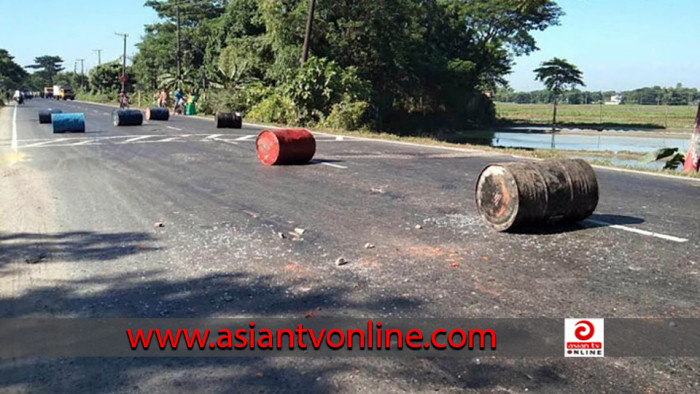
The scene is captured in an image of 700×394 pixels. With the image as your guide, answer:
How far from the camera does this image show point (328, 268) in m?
5.35

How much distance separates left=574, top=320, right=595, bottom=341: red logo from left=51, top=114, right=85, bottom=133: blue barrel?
68.4 feet

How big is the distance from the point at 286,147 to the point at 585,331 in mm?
9092

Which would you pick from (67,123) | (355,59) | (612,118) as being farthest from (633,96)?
(67,123)

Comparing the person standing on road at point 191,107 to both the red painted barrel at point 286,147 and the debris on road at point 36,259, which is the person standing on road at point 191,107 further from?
the debris on road at point 36,259

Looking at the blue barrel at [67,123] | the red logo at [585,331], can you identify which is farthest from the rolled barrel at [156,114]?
the red logo at [585,331]

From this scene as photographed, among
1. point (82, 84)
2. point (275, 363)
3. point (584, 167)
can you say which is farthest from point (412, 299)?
point (82, 84)

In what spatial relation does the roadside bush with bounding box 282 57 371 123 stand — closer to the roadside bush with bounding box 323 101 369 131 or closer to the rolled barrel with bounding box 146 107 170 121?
the roadside bush with bounding box 323 101 369 131

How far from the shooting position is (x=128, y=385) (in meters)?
3.23

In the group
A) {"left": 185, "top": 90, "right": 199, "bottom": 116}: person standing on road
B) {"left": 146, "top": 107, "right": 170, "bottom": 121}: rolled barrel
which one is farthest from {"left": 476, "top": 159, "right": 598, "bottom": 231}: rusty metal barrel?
{"left": 185, "top": 90, "right": 199, "bottom": 116}: person standing on road

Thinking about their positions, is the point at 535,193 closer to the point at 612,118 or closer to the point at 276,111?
the point at 276,111

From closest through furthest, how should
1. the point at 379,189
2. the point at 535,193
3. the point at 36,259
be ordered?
the point at 36,259
the point at 535,193
the point at 379,189

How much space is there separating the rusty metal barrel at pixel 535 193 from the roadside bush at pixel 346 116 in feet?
67.5

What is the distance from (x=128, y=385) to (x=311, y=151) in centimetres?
970

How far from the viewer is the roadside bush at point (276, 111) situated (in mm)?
30191
